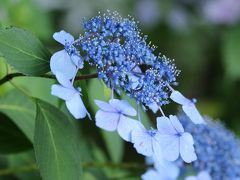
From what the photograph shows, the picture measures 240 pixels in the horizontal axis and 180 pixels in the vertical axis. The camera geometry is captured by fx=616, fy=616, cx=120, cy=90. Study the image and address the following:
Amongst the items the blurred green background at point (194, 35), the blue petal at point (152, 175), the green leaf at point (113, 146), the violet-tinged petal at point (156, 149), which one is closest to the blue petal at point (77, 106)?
the violet-tinged petal at point (156, 149)

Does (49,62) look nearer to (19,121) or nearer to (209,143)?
(19,121)

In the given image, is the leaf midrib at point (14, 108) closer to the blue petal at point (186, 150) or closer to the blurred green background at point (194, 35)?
the blue petal at point (186, 150)

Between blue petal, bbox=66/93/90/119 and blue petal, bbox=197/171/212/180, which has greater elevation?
blue petal, bbox=197/171/212/180

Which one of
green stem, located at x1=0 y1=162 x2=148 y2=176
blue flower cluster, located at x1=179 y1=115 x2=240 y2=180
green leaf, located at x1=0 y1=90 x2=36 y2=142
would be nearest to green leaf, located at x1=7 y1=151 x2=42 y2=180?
green stem, located at x1=0 y1=162 x2=148 y2=176

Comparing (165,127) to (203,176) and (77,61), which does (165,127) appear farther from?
Answer: (203,176)

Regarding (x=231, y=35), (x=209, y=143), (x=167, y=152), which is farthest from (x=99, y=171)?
(x=231, y=35)

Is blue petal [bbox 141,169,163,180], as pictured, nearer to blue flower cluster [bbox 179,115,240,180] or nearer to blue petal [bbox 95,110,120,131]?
blue flower cluster [bbox 179,115,240,180]
